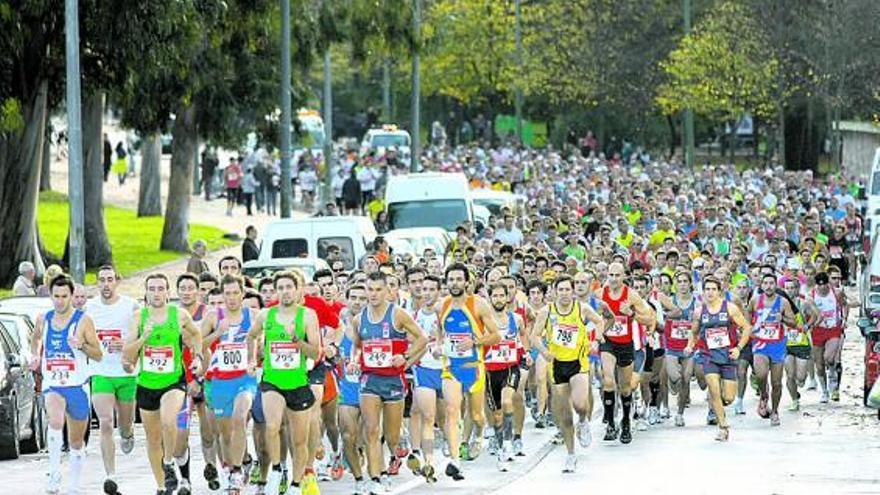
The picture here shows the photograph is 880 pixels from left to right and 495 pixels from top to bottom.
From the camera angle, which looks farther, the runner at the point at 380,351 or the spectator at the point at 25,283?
the spectator at the point at 25,283

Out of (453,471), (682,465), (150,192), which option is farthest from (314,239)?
(150,192)

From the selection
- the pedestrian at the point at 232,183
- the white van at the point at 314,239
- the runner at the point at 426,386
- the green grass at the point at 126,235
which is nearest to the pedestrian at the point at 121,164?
the green grass at the point at 126,235

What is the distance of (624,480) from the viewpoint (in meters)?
20.1

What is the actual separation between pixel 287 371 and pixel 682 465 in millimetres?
4823

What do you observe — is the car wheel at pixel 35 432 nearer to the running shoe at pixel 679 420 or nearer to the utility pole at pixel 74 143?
the utility pole at pixel 74 143

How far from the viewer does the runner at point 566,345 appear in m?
21.2

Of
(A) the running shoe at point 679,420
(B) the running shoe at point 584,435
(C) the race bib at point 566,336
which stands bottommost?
(A) the running shoe at point 679,420

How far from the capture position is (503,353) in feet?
70.4

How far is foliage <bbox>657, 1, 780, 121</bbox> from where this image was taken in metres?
65.7

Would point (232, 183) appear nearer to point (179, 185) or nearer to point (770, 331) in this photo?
point (179, 185)

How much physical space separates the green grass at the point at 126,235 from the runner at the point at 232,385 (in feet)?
81.0

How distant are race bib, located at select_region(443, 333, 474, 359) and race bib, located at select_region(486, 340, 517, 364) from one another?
1.02 m

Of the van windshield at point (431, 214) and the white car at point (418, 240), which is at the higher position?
the van windshield at point (431, 214)

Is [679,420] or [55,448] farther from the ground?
[55,448]
